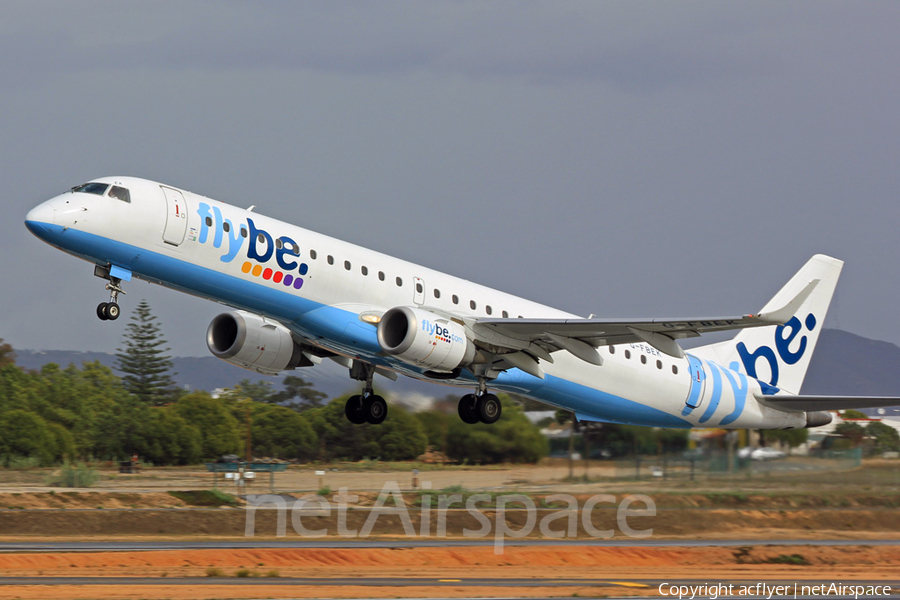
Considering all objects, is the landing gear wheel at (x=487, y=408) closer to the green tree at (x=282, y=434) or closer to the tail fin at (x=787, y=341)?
the tail fin at (x=787, y=341)

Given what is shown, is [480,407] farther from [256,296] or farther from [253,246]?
[253,246]

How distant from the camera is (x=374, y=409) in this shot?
32.0m

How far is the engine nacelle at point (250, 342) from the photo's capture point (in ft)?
98.1

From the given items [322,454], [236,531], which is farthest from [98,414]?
[236,531]

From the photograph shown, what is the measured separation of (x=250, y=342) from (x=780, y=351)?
722 inches

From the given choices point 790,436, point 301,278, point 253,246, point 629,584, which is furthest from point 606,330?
point 790,436

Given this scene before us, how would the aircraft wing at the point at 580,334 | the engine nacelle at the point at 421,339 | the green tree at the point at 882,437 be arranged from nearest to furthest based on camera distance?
the engine nacelle at the point at 421,339 < the aircraft wing at the point at 580,334 < the green tree at the point at 882,437

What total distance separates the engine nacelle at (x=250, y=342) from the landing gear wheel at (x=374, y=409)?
9.21ft

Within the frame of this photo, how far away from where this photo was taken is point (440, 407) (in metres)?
36.5

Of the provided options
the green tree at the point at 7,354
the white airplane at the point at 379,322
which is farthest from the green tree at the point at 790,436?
the green tree at the point at 7,354

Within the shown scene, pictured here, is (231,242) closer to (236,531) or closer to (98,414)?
(236,531)

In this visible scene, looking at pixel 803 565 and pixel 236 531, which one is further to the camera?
pixel 236 531

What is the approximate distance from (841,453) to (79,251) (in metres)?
28.4

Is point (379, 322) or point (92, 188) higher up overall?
point (92, 188)
